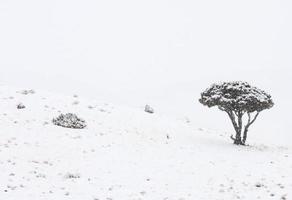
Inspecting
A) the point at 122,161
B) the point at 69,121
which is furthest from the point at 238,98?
the point at 69,121

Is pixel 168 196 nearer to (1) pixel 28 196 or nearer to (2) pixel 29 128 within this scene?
(1) pixel 28 196

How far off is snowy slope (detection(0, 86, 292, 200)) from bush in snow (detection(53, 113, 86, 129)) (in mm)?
A: 625

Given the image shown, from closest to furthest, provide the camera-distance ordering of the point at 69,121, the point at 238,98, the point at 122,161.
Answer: the point at 122,161
the point at 69,121
the point at 238,98

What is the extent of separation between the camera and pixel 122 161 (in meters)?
25.9

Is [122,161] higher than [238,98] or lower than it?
lower

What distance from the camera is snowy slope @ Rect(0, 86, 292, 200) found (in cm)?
2086

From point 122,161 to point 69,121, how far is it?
7425 mm

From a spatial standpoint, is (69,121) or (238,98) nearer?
(69,121)

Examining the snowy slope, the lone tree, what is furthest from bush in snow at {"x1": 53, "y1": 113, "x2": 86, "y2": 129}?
the lone tree

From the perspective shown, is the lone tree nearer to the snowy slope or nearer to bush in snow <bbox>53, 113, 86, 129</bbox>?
the snowy slope

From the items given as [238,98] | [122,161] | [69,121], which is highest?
[238,98]

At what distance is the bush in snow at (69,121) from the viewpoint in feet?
104

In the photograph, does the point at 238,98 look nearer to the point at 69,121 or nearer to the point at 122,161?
the point at 122,161

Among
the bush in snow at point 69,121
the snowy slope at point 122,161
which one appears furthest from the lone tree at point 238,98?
the bush in snow at point 69,121
